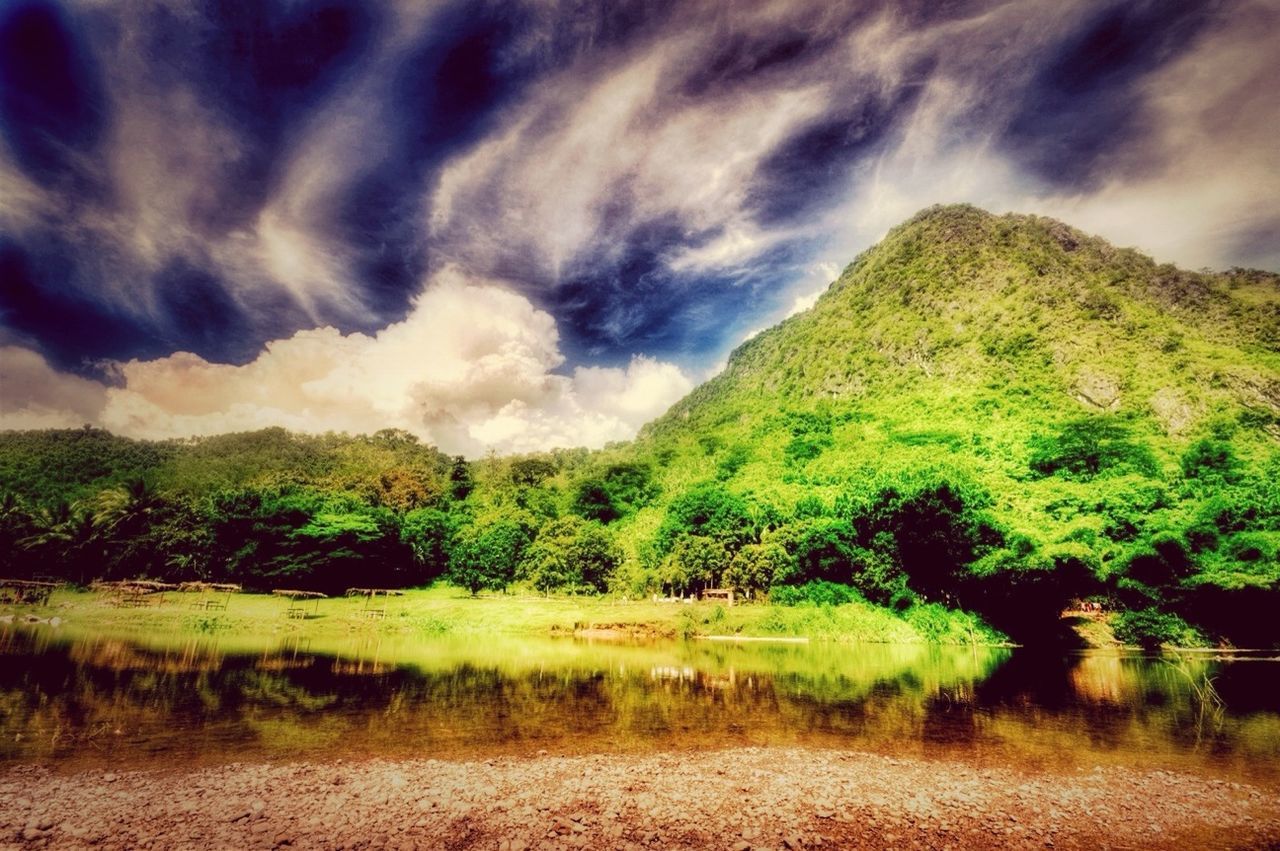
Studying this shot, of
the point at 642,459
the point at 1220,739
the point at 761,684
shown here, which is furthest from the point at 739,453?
the point at 1220,739

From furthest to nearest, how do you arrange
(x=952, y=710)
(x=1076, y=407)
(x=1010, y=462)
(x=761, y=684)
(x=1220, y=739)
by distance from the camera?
(x=1076, y=407) < (x=1010, y=462) < (x=761, y=684) < (x=952, y=710) < (x=1220, y=739)

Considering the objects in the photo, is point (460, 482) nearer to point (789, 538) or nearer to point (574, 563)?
point (574, 563)

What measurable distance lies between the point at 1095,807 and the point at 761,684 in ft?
52.0

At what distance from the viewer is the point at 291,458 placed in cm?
13038

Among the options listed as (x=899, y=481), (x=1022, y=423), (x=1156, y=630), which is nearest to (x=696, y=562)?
(x=899, y=481)

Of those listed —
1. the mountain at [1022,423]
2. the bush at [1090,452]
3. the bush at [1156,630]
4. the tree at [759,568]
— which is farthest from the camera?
the bush at [1090,452]

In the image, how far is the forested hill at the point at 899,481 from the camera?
5053 centimetres

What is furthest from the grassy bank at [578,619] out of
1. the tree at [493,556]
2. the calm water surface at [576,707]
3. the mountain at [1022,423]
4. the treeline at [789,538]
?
the calm water surface at [576,707]

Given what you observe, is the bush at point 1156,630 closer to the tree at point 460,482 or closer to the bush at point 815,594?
the bush at point 815,594

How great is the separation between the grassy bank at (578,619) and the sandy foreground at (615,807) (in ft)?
119

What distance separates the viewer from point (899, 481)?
63.4m

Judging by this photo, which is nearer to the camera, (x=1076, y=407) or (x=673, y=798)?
(x=673, y=798)

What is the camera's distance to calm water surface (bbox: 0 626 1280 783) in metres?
15.6

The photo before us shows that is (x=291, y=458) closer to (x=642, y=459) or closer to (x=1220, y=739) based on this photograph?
(x=642, y=459)
